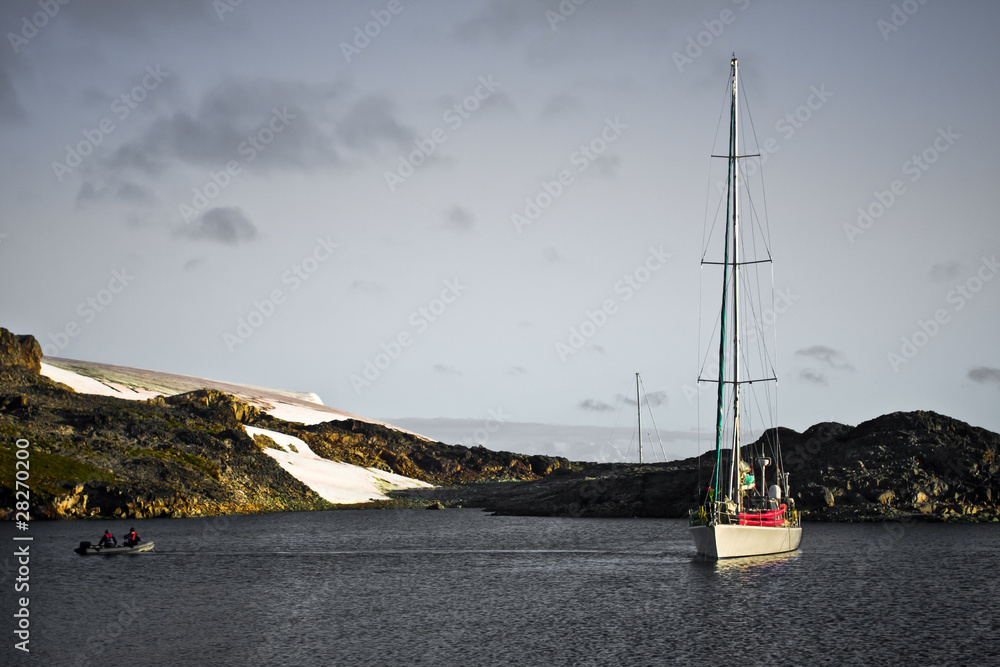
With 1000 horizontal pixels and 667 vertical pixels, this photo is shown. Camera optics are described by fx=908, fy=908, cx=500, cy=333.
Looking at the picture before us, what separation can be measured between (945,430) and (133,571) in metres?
121

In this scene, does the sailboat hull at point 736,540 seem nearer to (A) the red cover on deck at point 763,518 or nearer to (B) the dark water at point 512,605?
(A) the red cover on deck at point 763,518

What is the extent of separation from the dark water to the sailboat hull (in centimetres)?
144

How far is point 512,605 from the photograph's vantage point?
5416 centimetres

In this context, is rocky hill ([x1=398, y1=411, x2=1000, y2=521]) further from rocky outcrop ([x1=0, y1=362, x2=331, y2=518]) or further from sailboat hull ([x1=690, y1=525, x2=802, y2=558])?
rocky outcrop ([x1=0, y1=362, x2=331, y2=518])

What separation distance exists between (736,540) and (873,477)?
250 feet

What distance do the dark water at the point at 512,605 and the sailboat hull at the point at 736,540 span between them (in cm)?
144

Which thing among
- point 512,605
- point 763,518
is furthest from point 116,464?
point 512,605

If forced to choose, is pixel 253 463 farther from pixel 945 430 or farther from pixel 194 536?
pixel 945 430

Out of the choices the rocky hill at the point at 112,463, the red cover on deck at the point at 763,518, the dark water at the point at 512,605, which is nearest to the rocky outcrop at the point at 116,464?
the rocky hill at the point at 112,463

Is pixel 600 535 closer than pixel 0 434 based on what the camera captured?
Yes

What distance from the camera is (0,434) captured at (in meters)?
152

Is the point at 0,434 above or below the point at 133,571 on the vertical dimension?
above

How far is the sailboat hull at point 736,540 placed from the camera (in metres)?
65.3

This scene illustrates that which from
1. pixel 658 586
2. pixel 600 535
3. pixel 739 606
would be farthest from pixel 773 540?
pixel 600 535
